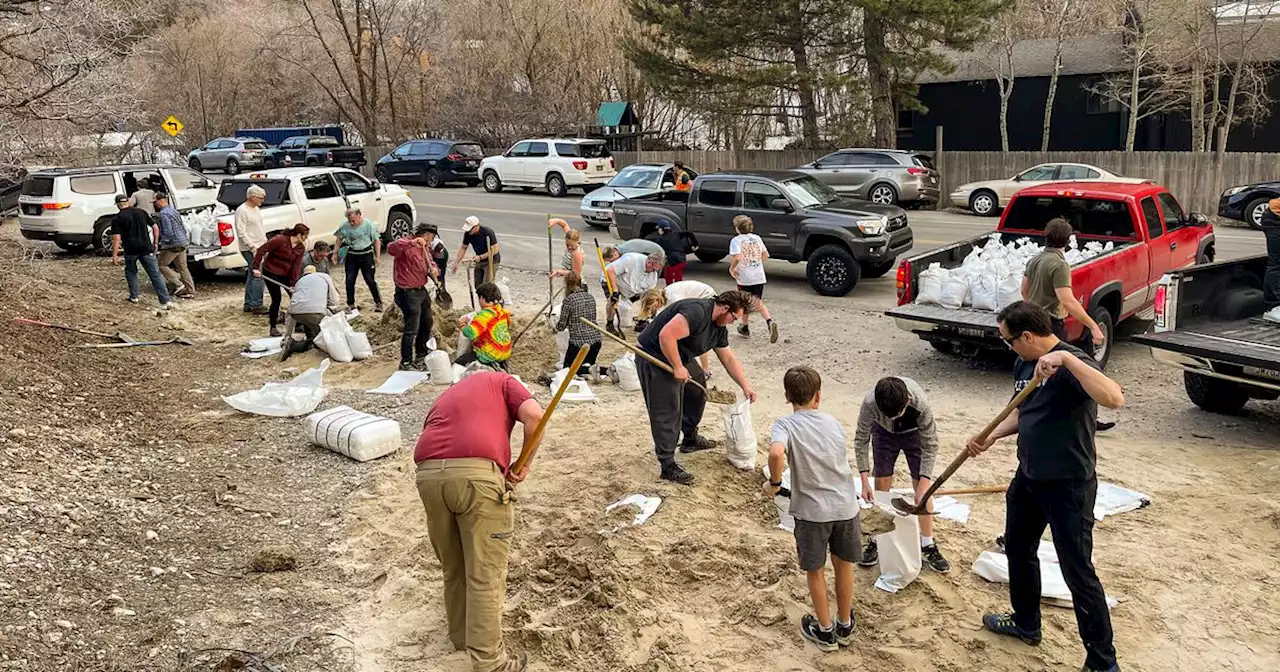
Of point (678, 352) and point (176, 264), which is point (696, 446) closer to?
point (678, 352)

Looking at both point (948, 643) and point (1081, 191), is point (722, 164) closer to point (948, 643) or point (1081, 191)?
point (1081, 191)

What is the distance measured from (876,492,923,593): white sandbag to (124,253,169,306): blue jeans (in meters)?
11.8

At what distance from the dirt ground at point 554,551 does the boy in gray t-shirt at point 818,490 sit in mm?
405

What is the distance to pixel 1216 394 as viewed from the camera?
8695 mm

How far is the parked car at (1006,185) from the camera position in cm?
2247

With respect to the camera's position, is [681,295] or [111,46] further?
[111,46]

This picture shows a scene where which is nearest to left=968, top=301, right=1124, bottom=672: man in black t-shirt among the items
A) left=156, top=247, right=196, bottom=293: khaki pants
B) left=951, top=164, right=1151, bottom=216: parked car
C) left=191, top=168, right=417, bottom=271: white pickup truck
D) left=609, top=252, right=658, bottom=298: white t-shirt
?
left=609, top=252, right=658, bottom=298: white t-shirt

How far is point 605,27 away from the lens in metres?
38.2

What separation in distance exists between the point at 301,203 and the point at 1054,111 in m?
24.6

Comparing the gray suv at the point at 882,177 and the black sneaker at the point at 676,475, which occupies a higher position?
the gray suv at the point at 882,177

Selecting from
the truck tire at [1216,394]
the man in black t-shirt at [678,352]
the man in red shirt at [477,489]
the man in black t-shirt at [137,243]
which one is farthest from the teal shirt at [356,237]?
the truck tire at [1216,394]

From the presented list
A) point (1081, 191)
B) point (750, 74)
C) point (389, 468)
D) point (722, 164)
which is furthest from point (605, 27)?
point (389, 468)

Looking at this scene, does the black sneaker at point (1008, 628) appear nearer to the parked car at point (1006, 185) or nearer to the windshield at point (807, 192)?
the windshield at point (807, 192)

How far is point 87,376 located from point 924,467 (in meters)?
8.12
